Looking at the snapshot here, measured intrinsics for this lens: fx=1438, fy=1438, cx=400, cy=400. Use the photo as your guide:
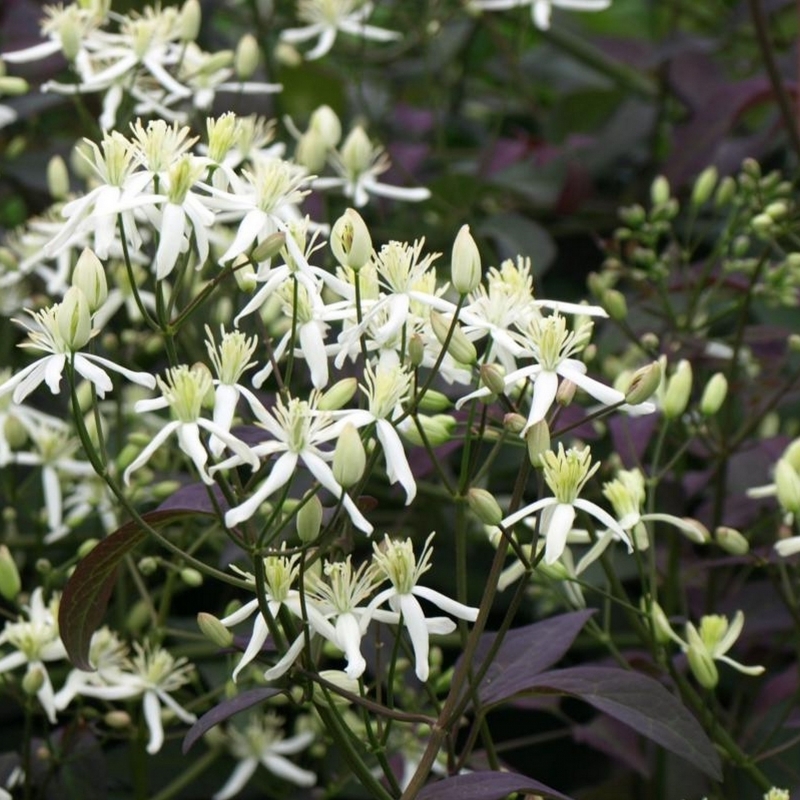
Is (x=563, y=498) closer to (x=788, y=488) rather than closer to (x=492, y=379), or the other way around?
(x=492, y=379)

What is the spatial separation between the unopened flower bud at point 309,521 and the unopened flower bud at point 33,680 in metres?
0.30

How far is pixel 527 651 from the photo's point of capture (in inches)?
31.9

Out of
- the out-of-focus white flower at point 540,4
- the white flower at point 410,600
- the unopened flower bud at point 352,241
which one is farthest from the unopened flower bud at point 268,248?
the out-of-focus white flower at point 540,4

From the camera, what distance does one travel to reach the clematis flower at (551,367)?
2.33 ft

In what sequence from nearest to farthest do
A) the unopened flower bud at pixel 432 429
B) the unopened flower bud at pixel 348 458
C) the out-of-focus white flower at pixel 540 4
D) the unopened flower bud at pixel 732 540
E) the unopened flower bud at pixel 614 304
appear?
the unopened flower bud at pixel 348 458 → the unopened flower bud at pixel 432 429 → the unopened flower bud at pixel 732 540 → the unopened flower bud at pixel 614 304 → the out-of-focus white flower at pixel 540 4

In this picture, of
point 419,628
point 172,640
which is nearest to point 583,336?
point 419,628

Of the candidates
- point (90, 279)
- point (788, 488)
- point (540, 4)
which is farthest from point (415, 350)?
point (540, 4)

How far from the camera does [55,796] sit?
3.27 feet

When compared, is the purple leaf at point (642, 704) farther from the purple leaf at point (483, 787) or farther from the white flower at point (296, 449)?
the white flower at point (296, 449)

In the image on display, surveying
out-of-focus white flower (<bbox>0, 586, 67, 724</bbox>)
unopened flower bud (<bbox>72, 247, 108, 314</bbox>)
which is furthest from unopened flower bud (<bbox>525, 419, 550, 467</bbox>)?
out-of-focus white flower (<bbox>0, 586, 67, 724</bbox>)

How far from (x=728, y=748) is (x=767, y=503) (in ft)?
1.17

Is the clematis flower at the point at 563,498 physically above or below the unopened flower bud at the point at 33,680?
above

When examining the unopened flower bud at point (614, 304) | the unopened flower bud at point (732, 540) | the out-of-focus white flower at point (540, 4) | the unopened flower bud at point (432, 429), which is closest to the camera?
the unopened flower bud at point (432, 429)

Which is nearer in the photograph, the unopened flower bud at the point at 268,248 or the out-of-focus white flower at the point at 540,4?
the unopened flower bud at the point at 268,248
